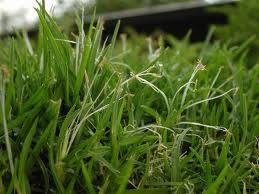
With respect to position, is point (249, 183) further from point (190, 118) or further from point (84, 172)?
point (84, 172)

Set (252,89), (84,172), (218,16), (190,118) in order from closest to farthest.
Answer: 1. (84,172)
2. (190,118)
3. (252,89)
4. (218,16)

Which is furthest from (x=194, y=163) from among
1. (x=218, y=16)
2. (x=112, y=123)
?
(x=218, y=16)

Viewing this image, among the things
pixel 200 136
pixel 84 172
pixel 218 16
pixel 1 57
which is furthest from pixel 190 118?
pixel 218 16

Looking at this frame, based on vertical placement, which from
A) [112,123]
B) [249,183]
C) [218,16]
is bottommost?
[218,16]

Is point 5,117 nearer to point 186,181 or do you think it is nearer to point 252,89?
point 186,181

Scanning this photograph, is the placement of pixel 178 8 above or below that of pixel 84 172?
below

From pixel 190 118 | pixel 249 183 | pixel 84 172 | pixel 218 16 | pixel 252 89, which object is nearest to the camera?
pixel 84 172

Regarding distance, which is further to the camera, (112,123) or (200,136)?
(200,136)
